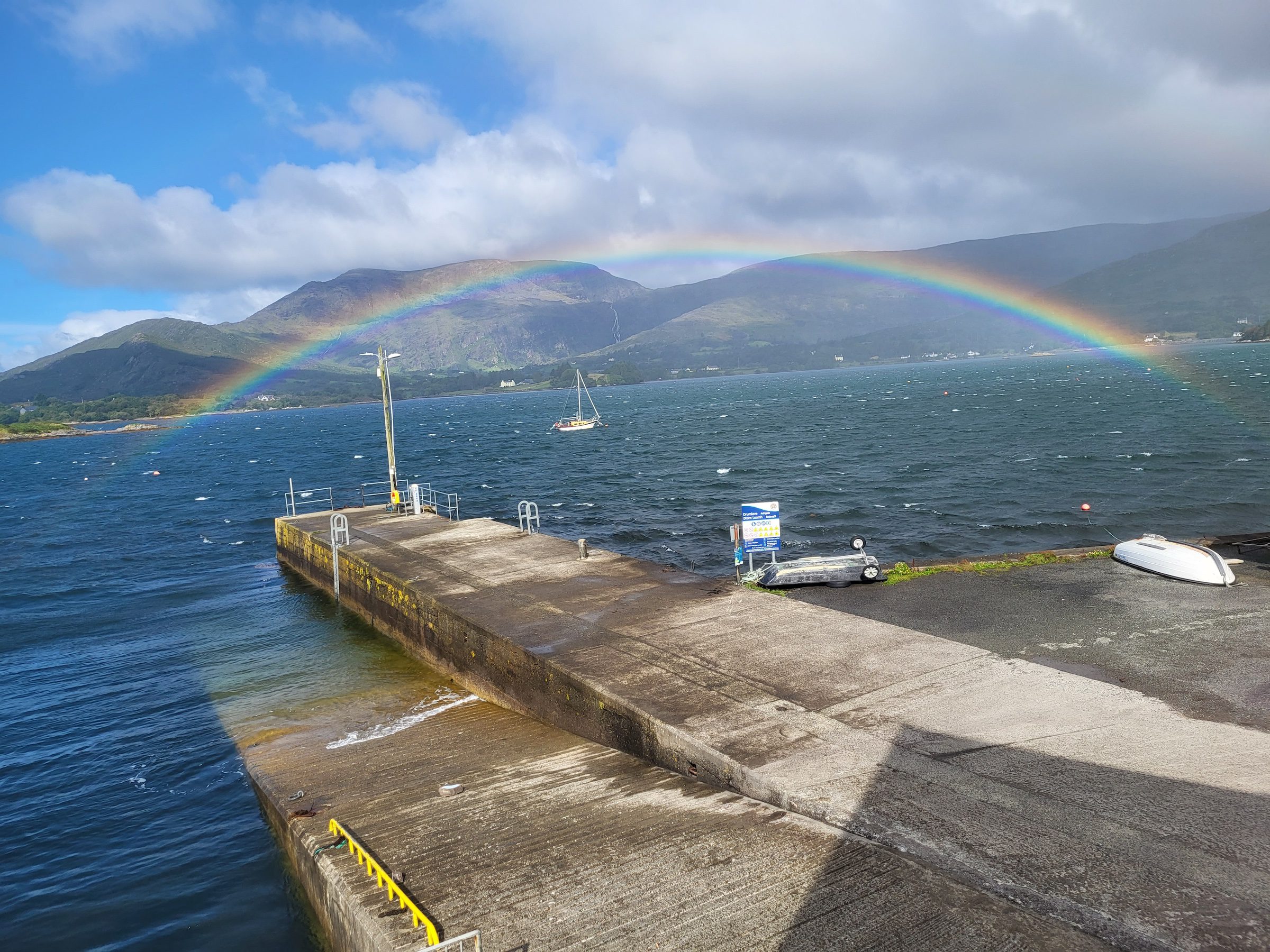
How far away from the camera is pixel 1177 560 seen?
16.4 metres

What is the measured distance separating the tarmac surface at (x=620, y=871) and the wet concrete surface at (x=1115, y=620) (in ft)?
18.0

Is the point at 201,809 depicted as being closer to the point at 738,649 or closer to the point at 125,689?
the point at 125,689

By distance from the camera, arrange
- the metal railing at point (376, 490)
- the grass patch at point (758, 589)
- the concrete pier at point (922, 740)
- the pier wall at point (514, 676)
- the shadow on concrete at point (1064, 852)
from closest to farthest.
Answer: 1. the shadow on concrete at point (1064, 852)
2. the concrete pier at point (922, 740)
3. the pier wall at point (514, 676)
4. the grass patch at point (758, 589)
5. the metal railing at point (376, 490)

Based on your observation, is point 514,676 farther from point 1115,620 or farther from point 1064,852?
point 1115,620

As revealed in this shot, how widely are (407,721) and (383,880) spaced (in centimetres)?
732

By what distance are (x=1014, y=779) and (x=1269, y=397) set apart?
101876 mm

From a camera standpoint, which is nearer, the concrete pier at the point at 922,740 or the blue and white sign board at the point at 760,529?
the concrete pier at the point at 922,740

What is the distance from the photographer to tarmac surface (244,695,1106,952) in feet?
21.3

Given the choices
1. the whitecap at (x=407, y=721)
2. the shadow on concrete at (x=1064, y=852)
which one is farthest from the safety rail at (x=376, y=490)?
the shadow on concrete at (x=1064, y=852)

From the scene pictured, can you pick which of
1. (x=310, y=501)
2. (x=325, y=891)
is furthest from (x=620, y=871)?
(x=310, y=501)

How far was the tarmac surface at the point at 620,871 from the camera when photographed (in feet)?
21.3

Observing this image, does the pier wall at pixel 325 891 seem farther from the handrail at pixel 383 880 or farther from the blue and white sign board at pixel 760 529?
the blue and white sign board at pixel 760 529

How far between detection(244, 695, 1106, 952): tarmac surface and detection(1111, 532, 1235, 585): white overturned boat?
12071 millimetres

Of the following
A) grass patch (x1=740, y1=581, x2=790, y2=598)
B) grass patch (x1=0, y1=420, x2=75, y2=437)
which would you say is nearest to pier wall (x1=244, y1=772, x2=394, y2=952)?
grass patch (x1=740, y1=581, x2=790, y2=598)
